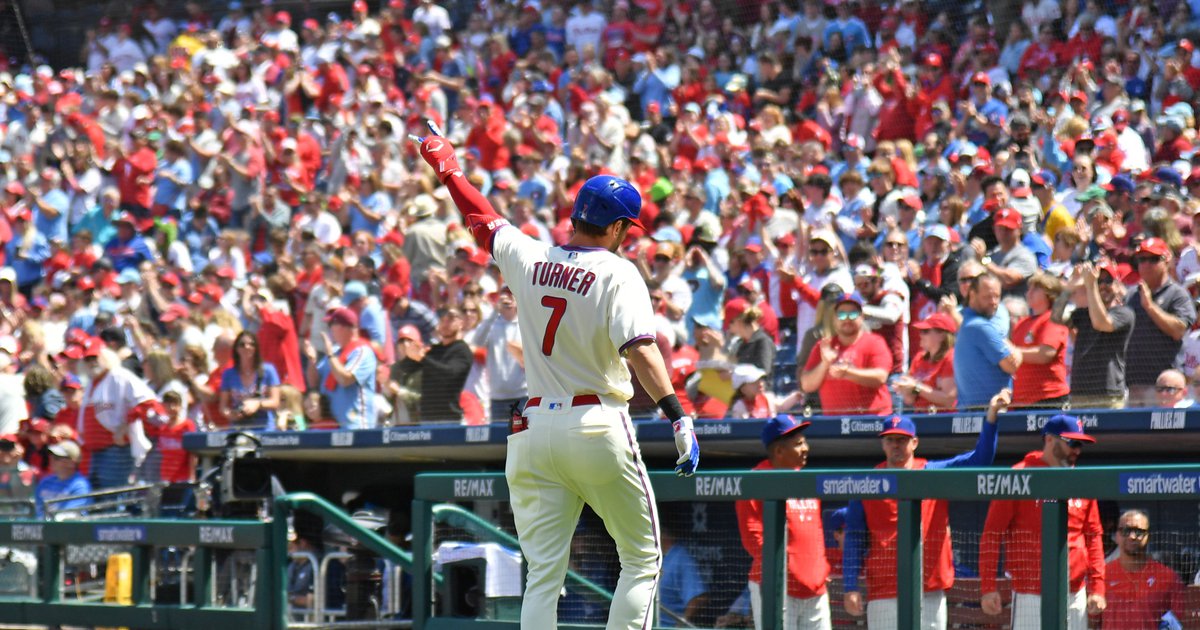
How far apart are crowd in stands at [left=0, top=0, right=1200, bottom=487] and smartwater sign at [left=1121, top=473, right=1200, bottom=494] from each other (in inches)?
95.9

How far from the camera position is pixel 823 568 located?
6.43 m

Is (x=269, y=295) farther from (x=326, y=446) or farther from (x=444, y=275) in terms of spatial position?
(x=326, y=446)

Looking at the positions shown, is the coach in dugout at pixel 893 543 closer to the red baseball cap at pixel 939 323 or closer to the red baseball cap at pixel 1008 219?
the red baseball cap at pixel 939 323

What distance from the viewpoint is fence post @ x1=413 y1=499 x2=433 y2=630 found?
724 cm

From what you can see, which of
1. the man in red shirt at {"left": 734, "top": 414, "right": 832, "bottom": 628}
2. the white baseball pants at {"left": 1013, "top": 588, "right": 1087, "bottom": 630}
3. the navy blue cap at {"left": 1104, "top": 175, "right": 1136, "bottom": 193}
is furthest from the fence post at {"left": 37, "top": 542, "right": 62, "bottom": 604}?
the navy blue cap at {"left": 1104, "top": 175, "right": 1136, "bottom": 193}

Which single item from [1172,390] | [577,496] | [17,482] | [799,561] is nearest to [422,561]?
[799,561]

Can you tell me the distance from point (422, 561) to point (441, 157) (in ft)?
7.38

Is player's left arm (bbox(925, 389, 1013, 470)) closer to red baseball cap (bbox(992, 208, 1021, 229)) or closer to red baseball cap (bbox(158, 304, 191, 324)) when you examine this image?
red baseball cap (bbox(992, 208, 1021, 229))

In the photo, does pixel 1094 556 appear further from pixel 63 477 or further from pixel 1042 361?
pixel 63 477

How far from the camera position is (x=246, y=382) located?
1147 centimetres

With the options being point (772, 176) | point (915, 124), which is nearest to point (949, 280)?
point (772, 176)

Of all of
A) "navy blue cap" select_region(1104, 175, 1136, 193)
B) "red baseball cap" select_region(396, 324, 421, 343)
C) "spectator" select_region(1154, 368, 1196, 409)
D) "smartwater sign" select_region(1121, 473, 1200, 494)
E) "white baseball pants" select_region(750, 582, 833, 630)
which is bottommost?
"white baseball pants" select_region(750, 582, 833, 630)

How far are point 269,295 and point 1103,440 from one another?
7353mm

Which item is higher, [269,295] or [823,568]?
[269,295]
